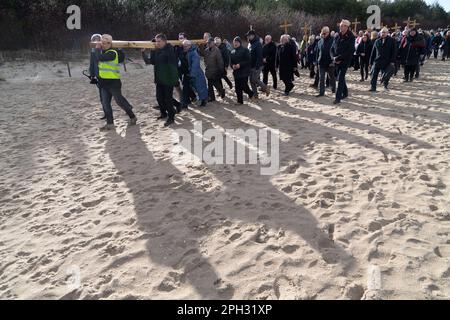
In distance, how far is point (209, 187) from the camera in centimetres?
473

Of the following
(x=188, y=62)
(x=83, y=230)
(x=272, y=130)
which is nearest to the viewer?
(x=83, y=230)

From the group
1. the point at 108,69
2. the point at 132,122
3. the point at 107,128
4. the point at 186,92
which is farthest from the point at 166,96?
the point at 186,92

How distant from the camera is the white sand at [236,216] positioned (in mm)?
2960

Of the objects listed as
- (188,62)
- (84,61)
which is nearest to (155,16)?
(84,61)

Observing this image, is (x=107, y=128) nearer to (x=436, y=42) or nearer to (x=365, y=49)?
(x=365, y=49)

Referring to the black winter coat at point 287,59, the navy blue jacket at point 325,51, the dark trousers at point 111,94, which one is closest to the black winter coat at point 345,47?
the navy blue jacket at point 325,51

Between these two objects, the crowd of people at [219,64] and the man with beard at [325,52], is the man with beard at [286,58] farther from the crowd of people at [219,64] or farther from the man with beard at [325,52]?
the man with beard at [325,52]

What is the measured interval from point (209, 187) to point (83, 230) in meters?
1.67

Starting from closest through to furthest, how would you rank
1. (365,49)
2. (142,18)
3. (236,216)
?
(236,216) → (365,49) → (142,18)

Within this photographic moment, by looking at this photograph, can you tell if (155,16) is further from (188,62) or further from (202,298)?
(202,298)

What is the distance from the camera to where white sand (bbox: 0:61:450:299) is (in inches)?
117

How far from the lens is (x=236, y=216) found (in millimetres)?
3959

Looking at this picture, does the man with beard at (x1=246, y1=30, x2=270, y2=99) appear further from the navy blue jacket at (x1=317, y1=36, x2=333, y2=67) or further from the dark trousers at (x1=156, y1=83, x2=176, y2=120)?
the dark trousers at (x1=156, y1=83, x2=176, y2=120)

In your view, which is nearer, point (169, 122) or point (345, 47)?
point (169, 122)
